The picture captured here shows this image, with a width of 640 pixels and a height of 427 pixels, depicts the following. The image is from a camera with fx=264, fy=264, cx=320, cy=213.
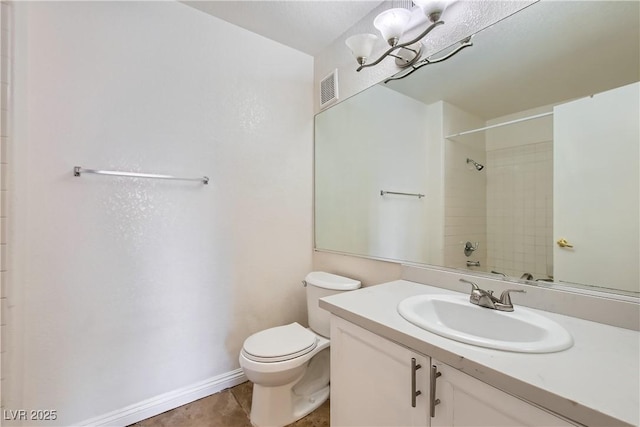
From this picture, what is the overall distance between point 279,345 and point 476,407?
95cm

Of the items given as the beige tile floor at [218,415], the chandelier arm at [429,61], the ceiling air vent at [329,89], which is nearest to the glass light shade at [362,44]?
the chandelier arm at [429,61]

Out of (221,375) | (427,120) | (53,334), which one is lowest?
(221,375)

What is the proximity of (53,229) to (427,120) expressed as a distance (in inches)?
79.0

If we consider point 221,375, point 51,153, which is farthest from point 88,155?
point 221,375

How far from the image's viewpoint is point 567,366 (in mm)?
614

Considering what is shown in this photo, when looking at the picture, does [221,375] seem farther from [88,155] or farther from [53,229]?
[88,155]

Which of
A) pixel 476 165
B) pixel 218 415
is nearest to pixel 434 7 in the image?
pixel 476 165

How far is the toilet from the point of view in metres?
1.28

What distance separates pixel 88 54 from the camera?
1.30m

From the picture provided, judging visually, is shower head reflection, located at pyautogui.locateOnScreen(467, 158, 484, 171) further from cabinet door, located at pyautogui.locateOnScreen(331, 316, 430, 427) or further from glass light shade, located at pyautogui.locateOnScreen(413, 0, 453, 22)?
cabinet door, located at pyautogui.locateOnScreen(331, 316, 430, 427)

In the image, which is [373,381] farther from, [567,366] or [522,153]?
[522,153]

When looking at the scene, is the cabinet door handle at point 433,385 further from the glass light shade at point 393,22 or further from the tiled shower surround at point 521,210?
the glass light shade at point 393,22

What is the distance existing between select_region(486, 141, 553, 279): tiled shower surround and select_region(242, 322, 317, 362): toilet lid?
99cm

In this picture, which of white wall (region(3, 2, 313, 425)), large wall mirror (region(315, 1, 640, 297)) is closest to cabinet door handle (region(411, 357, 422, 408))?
large wall mirror (region(315, 1, 640, 297))
